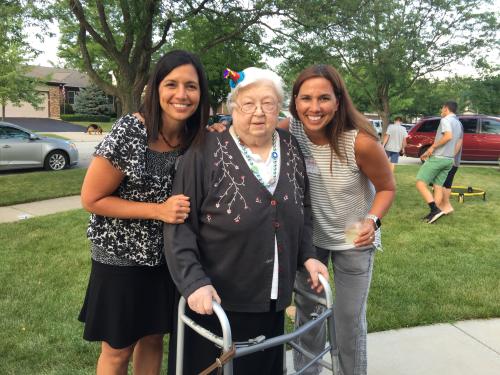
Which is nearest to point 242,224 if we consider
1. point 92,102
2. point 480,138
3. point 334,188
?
point 334,188

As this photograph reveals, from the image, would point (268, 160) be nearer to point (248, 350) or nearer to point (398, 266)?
point (248, 350)

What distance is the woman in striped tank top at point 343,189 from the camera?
214cm

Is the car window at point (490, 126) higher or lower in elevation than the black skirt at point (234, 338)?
higher

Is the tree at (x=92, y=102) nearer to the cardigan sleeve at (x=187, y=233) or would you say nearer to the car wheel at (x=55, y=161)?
the car wheel at (x=55, y=161)

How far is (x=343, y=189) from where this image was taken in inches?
89.9

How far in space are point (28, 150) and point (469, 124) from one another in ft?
46.8

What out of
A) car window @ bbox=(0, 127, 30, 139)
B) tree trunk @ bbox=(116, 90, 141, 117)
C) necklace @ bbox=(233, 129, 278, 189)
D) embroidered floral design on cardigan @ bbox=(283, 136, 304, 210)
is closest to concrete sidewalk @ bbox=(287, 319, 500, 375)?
embroidered floral design on cardigan @ bbox=(283, 136, 304, 210)

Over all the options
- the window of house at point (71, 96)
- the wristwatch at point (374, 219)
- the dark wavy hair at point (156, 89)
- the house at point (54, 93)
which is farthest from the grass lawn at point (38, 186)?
the window of house at point (71, 96)

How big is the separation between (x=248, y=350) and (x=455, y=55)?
19.9m

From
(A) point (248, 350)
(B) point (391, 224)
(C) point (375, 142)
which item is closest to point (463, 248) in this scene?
(B) point (391, 224)

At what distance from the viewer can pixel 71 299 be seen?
13.0ft

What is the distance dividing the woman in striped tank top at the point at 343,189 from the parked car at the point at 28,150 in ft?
37.2

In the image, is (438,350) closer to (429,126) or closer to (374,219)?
(374,219)

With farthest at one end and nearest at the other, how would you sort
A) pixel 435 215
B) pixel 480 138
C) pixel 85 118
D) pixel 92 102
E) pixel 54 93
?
pixel 54 93
pixel 92 102
pixel 85 118
pixel 480 138
pixel 435 215
